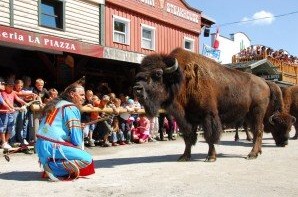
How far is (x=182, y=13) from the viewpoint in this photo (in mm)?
22734

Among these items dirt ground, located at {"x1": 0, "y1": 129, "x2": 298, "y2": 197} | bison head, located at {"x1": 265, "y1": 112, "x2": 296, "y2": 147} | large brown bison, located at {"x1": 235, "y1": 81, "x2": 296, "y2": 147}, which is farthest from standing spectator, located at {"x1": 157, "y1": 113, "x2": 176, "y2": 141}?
dirt ground, located at {"x1": 0, "y1": 129, "x2": 298, "y2": 197}

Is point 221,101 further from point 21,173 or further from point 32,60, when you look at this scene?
point 32,60

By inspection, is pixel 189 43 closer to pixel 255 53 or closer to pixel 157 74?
pixel 255 53

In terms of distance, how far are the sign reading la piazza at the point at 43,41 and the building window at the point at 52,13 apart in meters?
2.77

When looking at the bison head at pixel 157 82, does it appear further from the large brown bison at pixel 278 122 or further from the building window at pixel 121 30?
the building window at pixel 121 30

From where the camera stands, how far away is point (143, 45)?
20.2 meters

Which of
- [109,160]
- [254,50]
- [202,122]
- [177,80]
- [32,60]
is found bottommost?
[109,160]

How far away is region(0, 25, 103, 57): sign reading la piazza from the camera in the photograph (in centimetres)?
1124

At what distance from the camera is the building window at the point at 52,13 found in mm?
15641

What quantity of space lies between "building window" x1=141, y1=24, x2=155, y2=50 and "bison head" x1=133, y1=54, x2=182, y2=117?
470 inches

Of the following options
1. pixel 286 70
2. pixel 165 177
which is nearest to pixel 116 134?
pixel 165 177

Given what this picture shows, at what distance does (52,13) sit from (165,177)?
35.7 ft

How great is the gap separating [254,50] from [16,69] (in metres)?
18.6

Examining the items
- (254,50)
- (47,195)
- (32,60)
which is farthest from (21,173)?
(254,50)
